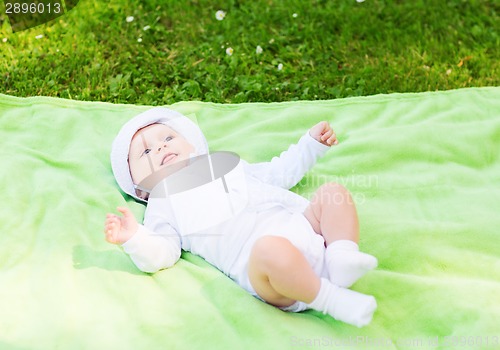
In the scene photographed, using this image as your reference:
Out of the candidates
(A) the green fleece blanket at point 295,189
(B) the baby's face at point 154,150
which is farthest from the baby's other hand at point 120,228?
(B) the baby's face at point 154,150

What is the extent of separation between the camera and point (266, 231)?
179 centimetres

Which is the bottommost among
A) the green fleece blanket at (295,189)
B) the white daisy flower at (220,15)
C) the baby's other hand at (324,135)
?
the green fleece blanket at (295,189)

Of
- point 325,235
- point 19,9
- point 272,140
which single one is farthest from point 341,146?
point 19,9

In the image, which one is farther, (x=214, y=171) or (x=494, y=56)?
(x=494, y=56)

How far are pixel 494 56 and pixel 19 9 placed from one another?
2406 mm

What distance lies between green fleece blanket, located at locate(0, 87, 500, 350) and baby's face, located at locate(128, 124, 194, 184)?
0.12m

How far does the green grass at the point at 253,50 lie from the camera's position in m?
2.88

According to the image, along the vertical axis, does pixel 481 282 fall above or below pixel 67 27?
below

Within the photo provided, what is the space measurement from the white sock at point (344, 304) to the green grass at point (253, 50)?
1.43 metres

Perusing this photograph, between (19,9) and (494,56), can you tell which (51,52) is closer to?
(19,9)

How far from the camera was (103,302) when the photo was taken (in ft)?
5.43

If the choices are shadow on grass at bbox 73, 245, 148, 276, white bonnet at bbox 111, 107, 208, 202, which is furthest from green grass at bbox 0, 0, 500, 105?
shadow on grass at bbox 73, 245, 148, 276

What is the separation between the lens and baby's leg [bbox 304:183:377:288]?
156 cm

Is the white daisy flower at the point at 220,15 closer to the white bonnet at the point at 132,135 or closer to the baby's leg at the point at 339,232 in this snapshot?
the white bonnet at the point at 132,135
